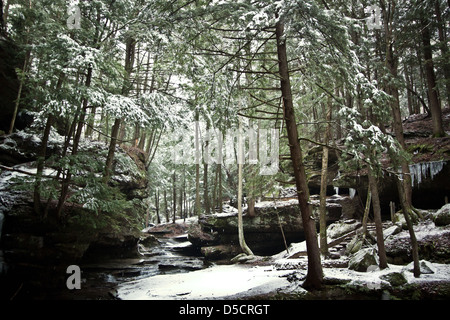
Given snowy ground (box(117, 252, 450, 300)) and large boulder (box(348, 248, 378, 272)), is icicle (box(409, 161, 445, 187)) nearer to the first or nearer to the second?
snowy ground (box(117, 252, 450, 300))

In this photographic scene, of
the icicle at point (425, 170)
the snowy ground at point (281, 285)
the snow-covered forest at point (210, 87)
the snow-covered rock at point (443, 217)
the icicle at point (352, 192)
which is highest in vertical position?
the snow-covered forest at point (210, 87)

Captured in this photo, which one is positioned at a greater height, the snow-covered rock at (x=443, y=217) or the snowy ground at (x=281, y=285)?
the snow-covered rock at (x=443, y=217)

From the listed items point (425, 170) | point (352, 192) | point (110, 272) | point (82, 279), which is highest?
point (425, 170)

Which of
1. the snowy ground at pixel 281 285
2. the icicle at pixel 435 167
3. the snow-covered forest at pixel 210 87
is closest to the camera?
the snow-covered forest at pixel 210 87

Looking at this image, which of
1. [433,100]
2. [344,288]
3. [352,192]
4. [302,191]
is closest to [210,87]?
[302,191]

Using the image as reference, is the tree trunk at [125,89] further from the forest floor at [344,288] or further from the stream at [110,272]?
the forest floor at [344,288]

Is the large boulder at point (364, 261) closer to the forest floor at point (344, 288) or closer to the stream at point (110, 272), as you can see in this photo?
the forest floor at point (344, 288)

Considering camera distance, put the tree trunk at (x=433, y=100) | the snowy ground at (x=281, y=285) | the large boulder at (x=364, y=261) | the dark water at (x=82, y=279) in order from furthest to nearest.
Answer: the tree trunk at (x=433, y=100)
the dark water at (x=82, y=279)
the large boulder at (x=364, y=261)
the snowy ground at (x=281, y=285)

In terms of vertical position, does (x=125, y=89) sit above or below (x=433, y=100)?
below

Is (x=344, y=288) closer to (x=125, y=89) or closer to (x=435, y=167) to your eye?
(x=435, y=167)

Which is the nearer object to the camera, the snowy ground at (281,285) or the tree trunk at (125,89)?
the snowy ground at (281,285)

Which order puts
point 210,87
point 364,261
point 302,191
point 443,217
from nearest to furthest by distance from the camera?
1. point 302,191
2. point 210,87
3. point 364,261
4. point 443,217

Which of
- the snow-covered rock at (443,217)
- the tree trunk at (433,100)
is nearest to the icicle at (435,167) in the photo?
the snow-covered rock at (443,217)
